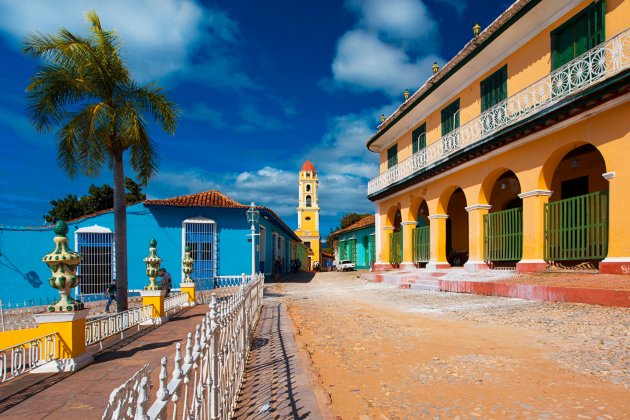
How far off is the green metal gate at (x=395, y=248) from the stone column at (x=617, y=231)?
1121 cm

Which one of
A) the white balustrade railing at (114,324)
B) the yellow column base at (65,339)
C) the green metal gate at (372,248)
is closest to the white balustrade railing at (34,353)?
the yellow column base at (65,339)

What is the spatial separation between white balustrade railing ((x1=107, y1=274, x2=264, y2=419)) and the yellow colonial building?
8.21 m

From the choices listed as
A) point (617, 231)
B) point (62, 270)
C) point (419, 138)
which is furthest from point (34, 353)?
point (419, 138)

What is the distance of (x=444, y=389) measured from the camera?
356 cm

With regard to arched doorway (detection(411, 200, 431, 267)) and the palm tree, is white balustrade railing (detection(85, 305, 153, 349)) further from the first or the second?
arched doorway (detection(411, 200, 431, 267))

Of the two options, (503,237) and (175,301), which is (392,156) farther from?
(175,301)

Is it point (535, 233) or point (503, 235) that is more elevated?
point (535, 233)

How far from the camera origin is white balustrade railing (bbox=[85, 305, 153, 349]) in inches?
241

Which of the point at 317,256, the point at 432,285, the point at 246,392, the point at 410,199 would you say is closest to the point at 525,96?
the point at 432,285

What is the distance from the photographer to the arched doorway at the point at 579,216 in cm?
912

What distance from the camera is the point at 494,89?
12859 mm

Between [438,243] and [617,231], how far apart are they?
7.48 m

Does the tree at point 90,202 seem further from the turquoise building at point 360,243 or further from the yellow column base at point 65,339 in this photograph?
the yellow column base at point 65,339

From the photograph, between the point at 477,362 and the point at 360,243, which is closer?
the point at 477,362
